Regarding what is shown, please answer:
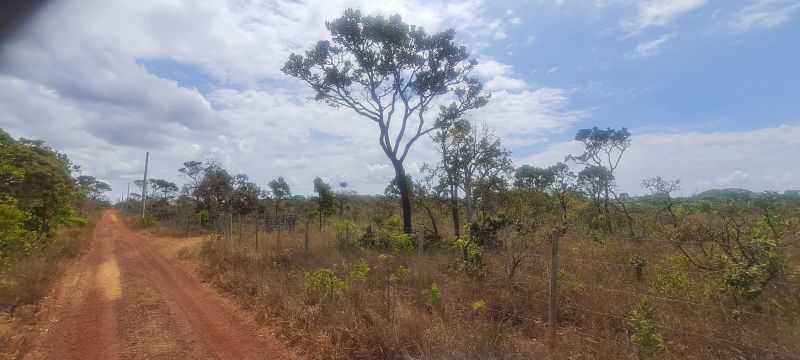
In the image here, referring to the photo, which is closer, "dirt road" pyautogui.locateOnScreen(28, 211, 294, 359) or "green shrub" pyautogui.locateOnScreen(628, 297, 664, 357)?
"green shrub" pyautogui.locateOnScreen(628, 297, 664, 357)

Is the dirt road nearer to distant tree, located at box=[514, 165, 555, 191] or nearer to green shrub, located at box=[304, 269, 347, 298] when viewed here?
green shrub, located at box=[304, 269, 347, 298]

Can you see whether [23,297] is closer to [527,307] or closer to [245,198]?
[527,307]

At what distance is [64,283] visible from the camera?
1141 centimetres

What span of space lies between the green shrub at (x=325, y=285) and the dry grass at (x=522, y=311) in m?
0.12

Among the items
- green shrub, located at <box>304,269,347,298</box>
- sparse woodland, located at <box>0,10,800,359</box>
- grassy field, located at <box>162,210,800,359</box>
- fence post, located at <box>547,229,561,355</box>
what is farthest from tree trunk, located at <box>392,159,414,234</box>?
fence post, located at <box>547,229,561,355</box>

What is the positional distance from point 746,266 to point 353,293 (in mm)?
5350

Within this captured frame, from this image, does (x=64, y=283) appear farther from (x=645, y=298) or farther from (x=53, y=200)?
(x=645, y=298)

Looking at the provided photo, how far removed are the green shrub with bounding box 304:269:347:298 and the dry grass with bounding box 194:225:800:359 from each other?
0.12 m

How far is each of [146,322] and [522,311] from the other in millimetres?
6257

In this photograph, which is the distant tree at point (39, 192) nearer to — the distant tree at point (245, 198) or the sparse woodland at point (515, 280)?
the sparse woodland at point (515, 280)

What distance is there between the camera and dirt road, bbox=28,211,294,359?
6332 mm

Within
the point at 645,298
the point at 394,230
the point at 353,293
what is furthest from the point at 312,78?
the point at 645,298

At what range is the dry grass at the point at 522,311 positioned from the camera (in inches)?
191

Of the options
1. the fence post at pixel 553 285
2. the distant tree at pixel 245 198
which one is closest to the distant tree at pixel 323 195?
the distant tree at pixel 245 198
